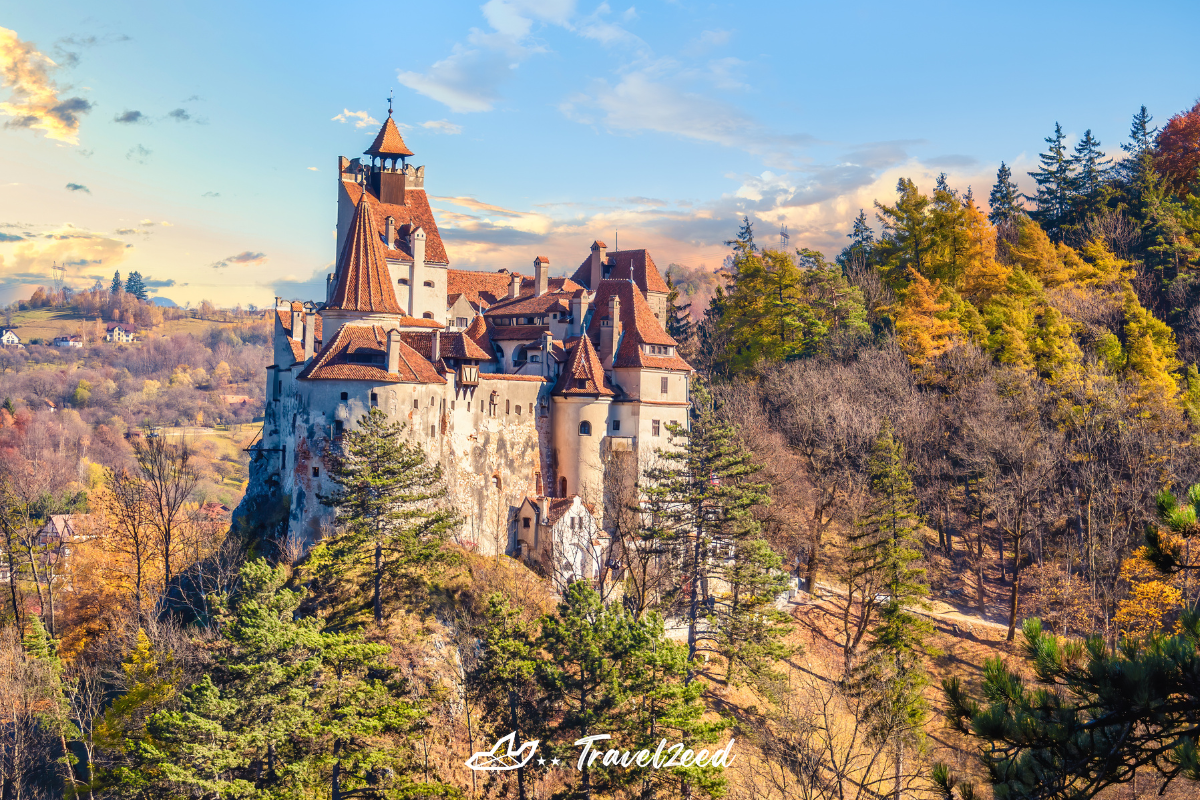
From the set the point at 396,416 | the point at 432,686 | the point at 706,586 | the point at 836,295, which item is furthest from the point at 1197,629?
the point at 836,295

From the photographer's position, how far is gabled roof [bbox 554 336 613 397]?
5009cm

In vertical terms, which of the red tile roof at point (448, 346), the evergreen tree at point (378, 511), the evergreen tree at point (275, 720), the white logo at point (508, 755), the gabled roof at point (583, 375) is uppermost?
the red tile roof at point (448, 346)

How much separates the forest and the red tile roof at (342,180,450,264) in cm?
1698

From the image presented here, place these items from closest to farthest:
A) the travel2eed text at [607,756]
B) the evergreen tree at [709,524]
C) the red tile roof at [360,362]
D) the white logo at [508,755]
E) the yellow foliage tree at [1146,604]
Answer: the travel2eed text at [607,756] < the white logo at [508,755] < the yellow foliage tree at [1146,604] < the evergreen tree at [709,524] < the red tile roof at [360,362]

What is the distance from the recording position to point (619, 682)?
30.2 meters

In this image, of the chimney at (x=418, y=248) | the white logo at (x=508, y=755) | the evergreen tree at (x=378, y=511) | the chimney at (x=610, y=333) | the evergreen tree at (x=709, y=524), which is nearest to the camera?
the white logo at (x=508, y=755)

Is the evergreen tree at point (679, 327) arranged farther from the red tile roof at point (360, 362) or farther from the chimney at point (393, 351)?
the chimney at point (393, 351)

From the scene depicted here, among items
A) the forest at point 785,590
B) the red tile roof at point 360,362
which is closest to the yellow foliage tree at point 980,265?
the forest at point 785,590

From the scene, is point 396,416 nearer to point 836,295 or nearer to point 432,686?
point 432,686

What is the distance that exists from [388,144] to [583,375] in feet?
70.7

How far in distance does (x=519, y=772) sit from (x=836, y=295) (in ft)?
156

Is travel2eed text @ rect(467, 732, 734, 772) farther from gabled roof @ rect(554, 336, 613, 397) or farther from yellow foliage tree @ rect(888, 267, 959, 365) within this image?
yellow foliage tree @ rect(888, 267, 959, 365)

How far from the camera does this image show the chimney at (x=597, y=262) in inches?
2466

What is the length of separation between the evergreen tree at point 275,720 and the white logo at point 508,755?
1.99 metres
